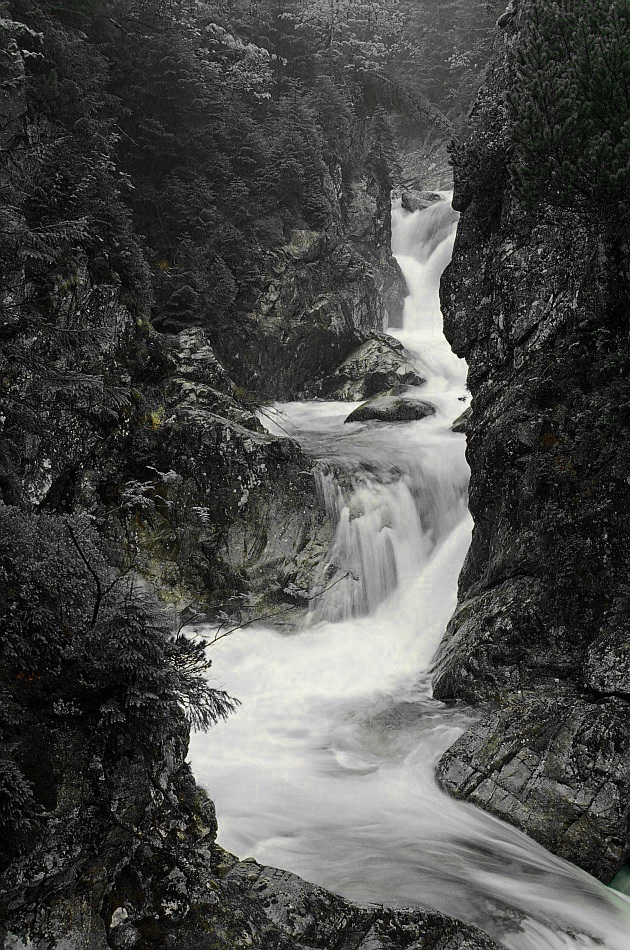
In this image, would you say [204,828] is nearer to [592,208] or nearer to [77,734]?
[77,734]

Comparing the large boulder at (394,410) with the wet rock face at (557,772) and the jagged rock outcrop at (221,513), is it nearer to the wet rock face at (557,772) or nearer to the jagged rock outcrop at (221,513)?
the jagged rock outcrop at (221,513)

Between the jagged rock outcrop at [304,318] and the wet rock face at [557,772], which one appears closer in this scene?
the wet rock face at [557,772]

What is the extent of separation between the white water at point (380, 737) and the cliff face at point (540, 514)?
1.45 ft

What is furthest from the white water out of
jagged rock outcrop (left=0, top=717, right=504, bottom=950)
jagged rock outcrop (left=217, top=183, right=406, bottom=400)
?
jagged rock outcrop (left=217, top=183, right=406, bottom=400)

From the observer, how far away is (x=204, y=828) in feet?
15.3

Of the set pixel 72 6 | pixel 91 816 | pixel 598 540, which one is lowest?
pixel 91 816

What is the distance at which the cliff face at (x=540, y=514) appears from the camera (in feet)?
21.0

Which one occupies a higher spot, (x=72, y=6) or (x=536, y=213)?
(x=72, y=6)

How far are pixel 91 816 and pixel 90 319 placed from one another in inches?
370

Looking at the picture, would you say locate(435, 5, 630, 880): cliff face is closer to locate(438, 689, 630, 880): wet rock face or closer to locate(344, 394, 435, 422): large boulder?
locate(438, 689, 630, 880): wet rock face

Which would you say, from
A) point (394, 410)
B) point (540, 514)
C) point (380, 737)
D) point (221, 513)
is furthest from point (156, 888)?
point (394, 410)

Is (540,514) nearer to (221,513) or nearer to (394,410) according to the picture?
(221,513)

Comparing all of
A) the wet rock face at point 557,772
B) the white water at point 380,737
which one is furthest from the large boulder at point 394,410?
the wet rock face at point 557,772

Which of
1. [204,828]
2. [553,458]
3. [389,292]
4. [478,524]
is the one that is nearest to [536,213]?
[553,458]
